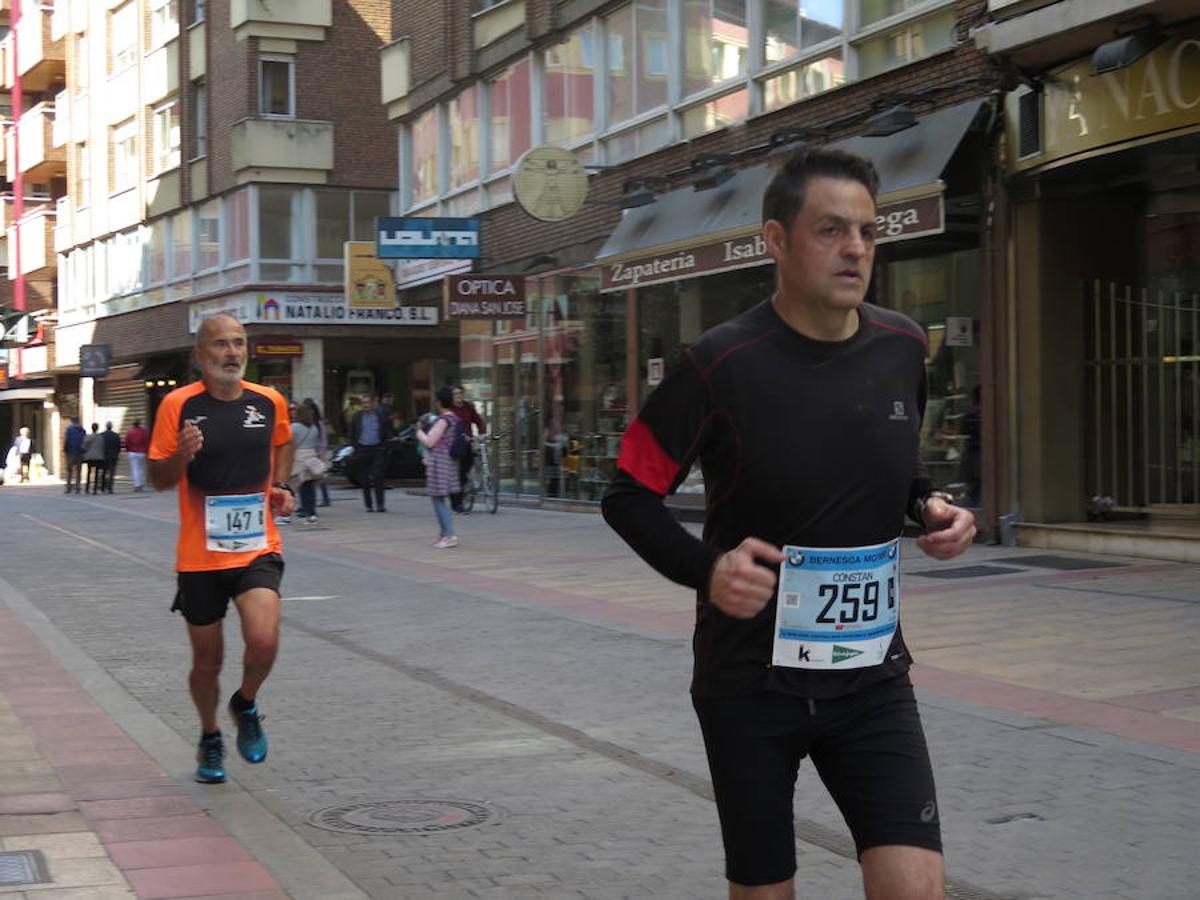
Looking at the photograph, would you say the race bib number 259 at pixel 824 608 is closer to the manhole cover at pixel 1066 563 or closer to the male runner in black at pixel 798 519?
the male runner in black at pixel 798 519

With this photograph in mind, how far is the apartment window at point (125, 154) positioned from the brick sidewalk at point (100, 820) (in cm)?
4103

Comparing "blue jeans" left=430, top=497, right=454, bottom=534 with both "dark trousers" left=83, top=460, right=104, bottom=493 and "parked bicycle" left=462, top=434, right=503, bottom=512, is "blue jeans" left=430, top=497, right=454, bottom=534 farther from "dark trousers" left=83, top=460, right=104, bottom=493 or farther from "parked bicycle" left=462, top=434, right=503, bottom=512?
"dark trousers" left=83, top=460, right=104, bottom=493

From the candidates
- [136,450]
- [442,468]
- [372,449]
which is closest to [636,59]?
[372,449]

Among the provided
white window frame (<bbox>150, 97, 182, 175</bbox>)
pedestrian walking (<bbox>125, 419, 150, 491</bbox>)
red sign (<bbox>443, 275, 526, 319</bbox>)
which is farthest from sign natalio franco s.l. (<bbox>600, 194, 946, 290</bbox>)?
white window frame (<bbox>150, 97, 182, 175</bbox>)

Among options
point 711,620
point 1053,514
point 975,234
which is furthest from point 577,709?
point 975,234

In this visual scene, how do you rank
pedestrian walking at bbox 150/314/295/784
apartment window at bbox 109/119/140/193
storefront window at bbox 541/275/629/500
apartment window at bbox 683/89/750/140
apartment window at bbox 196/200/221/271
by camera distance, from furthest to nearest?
apartment window at bbox 109/119/140/193 < apartment window at bbox 196/200/221/271 < storefront window at bbox 541/275/629/500 < apartment window at bbox 683/89/750/140 < pedestrian walking at bbox 150/314/295/784

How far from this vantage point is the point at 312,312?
129ft

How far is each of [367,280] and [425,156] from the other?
3.56 metres

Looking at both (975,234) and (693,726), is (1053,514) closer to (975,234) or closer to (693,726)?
(975,234)

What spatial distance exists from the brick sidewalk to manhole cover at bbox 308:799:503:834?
41cm

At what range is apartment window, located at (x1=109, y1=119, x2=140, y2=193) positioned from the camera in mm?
47281

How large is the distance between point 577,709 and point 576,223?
56.6 ft

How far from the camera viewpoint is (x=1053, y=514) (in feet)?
52.7

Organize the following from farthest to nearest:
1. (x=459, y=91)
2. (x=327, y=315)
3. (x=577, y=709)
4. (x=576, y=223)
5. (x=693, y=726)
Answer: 1. (x=327, y=315)
2. (x=459, y=91)
3. (x=576, y=223)
4. (x=577, y=709)
5. (x=693, y=726)
